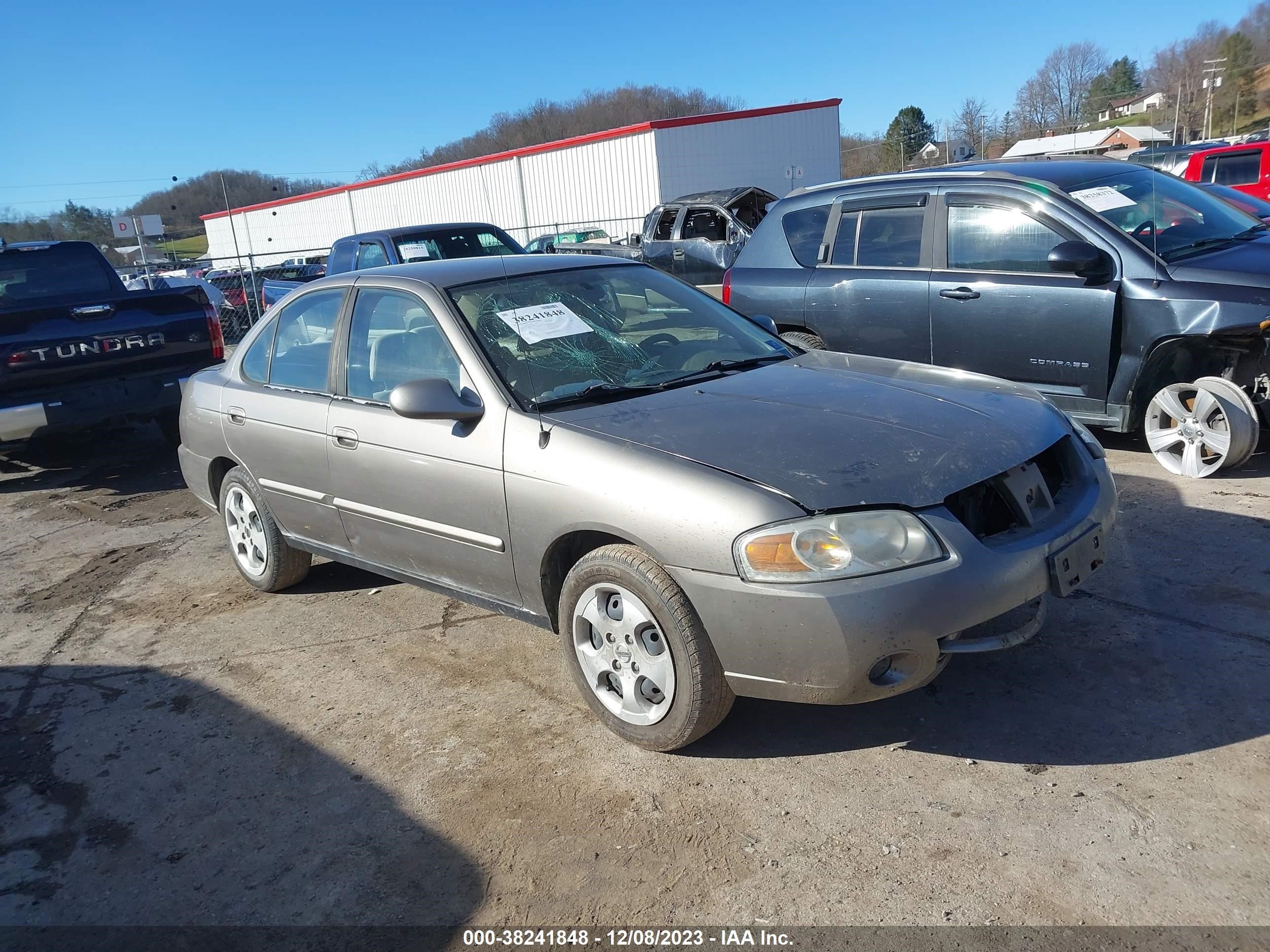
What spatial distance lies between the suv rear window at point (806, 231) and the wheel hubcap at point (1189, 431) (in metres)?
2.48

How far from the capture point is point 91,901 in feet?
9.33

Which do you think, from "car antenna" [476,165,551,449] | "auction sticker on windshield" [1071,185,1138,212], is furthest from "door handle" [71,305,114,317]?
"auction sticker on windshield" [1071,185,1138,212]

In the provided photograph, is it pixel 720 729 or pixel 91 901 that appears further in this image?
pixel 720 729

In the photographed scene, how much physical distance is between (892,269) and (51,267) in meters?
7.11

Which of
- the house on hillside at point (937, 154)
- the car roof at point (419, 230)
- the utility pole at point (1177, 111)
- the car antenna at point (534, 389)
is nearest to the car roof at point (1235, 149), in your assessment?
the utility pole at point (1177, 111)

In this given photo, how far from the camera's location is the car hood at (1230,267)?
5.26m

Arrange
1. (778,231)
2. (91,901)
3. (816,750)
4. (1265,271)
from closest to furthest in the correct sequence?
(91,901), (816,750), (1265,271), (778,231)

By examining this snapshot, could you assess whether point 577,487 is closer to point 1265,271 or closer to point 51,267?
point 1265,271

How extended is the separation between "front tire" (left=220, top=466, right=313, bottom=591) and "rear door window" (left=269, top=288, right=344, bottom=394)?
0.61 meters

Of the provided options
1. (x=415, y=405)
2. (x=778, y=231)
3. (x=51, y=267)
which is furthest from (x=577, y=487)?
(x=51, y=267)

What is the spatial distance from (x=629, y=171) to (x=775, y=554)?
31.5 meters

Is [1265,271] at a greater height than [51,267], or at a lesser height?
lesser

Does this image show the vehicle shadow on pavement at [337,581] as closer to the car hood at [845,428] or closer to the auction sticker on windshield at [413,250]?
the car hood at [845,428]

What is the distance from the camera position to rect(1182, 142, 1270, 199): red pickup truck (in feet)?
45.4
